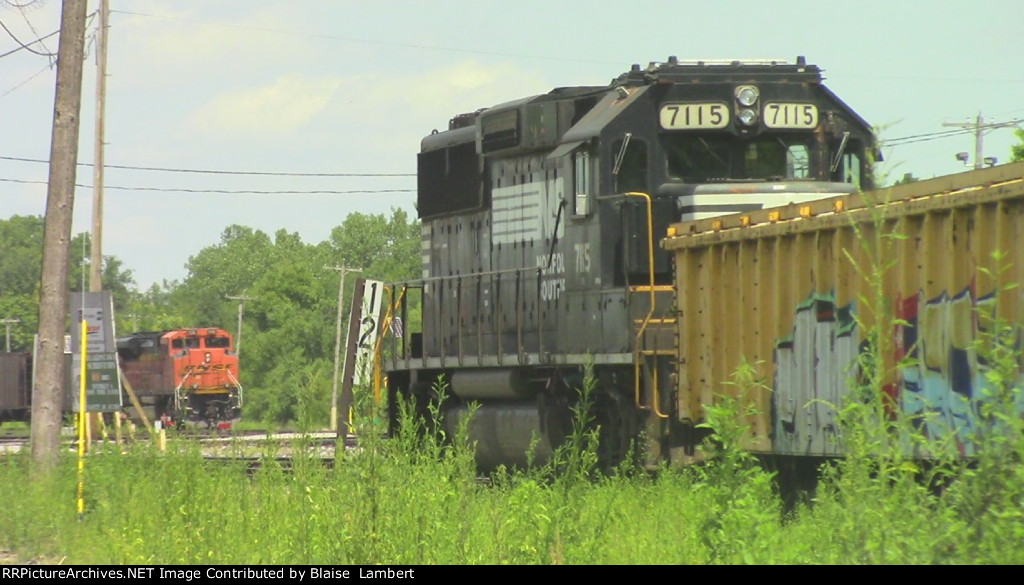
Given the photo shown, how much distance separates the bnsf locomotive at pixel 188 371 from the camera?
163 feet

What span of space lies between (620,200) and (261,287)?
270ft

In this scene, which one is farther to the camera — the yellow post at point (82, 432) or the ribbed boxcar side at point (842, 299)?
the yellow post at point (82, 432)

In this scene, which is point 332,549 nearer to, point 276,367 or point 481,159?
point 481,159

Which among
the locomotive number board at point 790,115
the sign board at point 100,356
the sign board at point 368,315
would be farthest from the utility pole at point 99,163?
the locomotive number board at point 790,115

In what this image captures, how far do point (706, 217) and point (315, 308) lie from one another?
77472mm

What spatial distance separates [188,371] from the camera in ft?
163

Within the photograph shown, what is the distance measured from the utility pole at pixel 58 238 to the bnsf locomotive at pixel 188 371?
33533 millimetres

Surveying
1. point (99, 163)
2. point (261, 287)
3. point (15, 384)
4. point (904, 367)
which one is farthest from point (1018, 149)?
point (261, 287)

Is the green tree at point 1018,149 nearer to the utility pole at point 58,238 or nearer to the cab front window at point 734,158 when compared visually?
the cab front window at point 734,158

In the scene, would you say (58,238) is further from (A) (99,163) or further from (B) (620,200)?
(A) (99,163)

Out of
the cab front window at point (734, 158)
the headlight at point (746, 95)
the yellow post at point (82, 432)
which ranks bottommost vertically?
the yellow post at point (82, 432)

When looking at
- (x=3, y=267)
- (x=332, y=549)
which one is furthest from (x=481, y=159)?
(x=3, y=267)

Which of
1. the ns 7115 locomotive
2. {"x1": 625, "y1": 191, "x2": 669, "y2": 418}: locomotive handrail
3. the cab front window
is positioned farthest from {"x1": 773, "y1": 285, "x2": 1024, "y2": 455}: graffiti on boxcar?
the cab front window

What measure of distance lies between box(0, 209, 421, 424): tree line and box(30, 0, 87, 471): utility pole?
1363 inches
